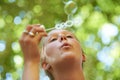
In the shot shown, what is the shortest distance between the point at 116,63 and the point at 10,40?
1048mm

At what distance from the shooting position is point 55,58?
141 centimetres

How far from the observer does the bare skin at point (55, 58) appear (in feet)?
4.50

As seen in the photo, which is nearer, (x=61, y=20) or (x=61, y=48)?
(x=61, y=48)

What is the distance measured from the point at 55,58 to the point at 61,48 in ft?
0.14

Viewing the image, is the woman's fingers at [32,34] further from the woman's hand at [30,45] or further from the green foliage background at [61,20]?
the green foliage background at [61,20]

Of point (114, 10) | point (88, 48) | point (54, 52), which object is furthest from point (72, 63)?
point (114, 10)

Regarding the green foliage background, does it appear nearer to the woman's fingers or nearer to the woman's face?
the woman's face

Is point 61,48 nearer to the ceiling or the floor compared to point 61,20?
nearer to the floor

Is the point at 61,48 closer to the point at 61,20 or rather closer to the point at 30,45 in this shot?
the point at 30,45

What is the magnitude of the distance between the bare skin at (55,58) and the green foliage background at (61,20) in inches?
92.3

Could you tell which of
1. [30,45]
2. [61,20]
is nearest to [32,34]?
[30,45]

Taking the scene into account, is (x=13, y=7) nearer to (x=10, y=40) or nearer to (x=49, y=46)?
(x=10, y=40)

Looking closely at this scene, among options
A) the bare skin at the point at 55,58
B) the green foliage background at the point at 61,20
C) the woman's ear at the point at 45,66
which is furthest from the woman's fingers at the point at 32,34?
the green foliage background at the point at 61,20

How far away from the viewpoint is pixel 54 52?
56.8 inches
